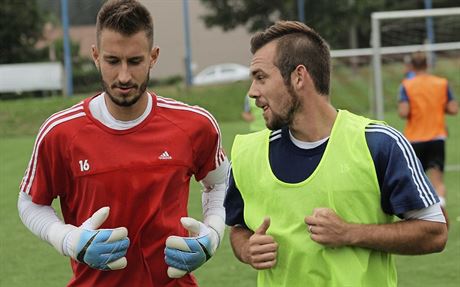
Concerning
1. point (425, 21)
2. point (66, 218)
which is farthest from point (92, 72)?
point (66, 218)

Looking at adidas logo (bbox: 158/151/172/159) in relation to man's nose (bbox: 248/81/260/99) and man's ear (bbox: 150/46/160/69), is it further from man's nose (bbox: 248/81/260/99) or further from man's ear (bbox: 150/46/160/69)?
man's nose (bbox: 248/81/260/99)

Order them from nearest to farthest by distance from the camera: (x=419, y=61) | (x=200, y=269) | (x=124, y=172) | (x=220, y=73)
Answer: (x=124, y=172), (x=200, y=269), (x=419, y=61), (x=220, y=73)

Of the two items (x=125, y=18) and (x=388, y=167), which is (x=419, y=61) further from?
→ (x=388, y=167)

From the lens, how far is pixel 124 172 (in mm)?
4262

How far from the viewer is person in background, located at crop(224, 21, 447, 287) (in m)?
3.55

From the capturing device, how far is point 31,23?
4719 cm

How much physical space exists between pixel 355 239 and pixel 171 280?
111cm

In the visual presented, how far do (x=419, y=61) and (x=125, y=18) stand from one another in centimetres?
802

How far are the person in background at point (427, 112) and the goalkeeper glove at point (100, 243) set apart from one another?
8238 millimetres

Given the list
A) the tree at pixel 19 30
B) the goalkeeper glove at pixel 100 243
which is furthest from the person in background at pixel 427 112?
the tree at pixel 19 30

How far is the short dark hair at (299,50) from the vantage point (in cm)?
368

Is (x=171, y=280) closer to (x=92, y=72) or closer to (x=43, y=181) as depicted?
(x=43, y=181)

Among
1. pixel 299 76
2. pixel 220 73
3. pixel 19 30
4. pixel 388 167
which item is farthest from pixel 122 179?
pixel 220 73

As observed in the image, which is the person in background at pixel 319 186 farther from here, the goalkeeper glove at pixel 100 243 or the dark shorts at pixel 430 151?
the dark shorts at pixel 430 151
